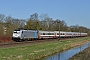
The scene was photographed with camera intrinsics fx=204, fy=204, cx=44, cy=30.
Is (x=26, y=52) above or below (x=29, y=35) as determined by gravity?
below

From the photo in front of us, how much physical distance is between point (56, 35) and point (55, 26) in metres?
39.4

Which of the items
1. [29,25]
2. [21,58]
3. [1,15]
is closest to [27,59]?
[21,58]

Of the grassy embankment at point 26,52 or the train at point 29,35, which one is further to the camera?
the train at point 29,35

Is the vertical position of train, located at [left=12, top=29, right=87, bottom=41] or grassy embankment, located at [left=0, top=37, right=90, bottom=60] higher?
train, located at [left=12, top=29, right=87, bottom=41]

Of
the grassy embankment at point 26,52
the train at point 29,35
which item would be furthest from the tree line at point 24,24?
the grassy embankment at point 26,52

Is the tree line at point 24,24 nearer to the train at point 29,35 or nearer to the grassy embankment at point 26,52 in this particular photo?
the train at point 29,35

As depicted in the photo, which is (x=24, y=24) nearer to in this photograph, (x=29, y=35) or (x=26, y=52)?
(x=29, y=35)

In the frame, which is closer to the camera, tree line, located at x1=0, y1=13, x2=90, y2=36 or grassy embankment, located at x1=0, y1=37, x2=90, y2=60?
grassy embankment, located at x1=0, y1=37, x2=90, y2=60

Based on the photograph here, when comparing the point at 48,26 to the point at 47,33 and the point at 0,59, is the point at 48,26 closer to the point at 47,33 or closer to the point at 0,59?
the point at 47,33

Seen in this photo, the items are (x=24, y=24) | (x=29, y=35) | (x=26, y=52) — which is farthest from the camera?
(x=24, y=24)

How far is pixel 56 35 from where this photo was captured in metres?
87.6

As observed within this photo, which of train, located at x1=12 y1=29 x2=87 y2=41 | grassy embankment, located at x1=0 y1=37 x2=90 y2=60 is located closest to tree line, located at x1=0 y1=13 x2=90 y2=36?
train, located at x1=12 y1=29 x2=87 y2=41

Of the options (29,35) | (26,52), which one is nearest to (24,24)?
(29,35)

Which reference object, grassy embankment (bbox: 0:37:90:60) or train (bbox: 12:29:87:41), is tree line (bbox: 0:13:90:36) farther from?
grassy embankment (bbox: 0:37:90:60)
